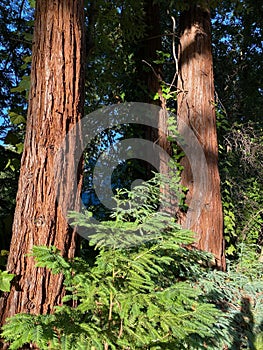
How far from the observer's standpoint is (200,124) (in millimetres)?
3830

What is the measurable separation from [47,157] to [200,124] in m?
2.23

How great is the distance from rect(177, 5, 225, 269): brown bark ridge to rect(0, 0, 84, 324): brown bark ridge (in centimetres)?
171

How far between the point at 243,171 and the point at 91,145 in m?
2.57

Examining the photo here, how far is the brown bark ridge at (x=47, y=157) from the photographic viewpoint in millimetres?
1963

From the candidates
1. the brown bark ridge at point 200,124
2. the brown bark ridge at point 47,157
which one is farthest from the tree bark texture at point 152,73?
the brown bark ridge at point 47,157

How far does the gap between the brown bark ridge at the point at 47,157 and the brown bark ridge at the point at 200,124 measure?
171 centimetres

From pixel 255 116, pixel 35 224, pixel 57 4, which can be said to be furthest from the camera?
pixel 255 116

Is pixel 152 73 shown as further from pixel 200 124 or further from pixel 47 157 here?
pixel 47 157

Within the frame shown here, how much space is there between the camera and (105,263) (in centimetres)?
162

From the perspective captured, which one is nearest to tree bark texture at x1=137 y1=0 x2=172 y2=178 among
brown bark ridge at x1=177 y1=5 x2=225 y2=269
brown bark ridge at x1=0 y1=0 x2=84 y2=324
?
brown bark ridge at x1=177 y1=5 x2=225 y2=269

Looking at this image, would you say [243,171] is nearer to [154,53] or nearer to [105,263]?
[154,53]

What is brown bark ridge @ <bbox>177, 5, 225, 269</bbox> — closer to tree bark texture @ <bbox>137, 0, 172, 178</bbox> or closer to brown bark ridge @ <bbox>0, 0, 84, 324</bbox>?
tree bark texture @ <bbox>137, 0, 172, 178</bbox>

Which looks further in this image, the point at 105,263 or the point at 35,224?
the point at 35,224

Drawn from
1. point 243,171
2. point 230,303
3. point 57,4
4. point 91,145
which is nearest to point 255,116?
point 243,171
